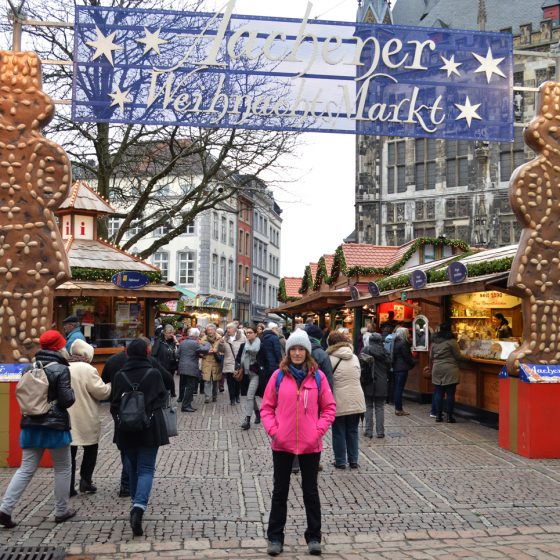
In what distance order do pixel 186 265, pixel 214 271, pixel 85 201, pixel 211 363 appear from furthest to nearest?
pixel 214 271 < pixel 186 265 < pixel 85 201 < pixel 211 363

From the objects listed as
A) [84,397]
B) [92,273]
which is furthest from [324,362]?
Result: [92,273]

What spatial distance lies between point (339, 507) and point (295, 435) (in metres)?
1.81

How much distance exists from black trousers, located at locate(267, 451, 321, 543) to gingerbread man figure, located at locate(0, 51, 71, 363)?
4173 millimetres

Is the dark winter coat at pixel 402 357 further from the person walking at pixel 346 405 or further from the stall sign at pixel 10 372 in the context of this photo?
the stall sign at pixel 10 372

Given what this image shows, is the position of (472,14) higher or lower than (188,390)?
higher

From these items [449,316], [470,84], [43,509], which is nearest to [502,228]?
[449,316]

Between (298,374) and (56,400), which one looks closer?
(298,374)

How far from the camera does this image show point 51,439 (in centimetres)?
617

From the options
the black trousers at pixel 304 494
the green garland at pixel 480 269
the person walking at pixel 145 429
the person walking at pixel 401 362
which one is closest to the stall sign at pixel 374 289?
the green garland at pixel 480 269

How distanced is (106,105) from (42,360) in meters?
4.14

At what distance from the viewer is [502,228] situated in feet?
124

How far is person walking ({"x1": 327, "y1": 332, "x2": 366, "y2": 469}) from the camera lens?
8594 millimetres

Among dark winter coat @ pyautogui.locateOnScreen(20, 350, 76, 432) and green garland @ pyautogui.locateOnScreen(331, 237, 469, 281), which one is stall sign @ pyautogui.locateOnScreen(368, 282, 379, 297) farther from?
dark winter coat @ pyautogui.locateOnScreen(20, 350, 76, 432)

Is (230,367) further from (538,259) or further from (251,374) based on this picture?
(538,259)
